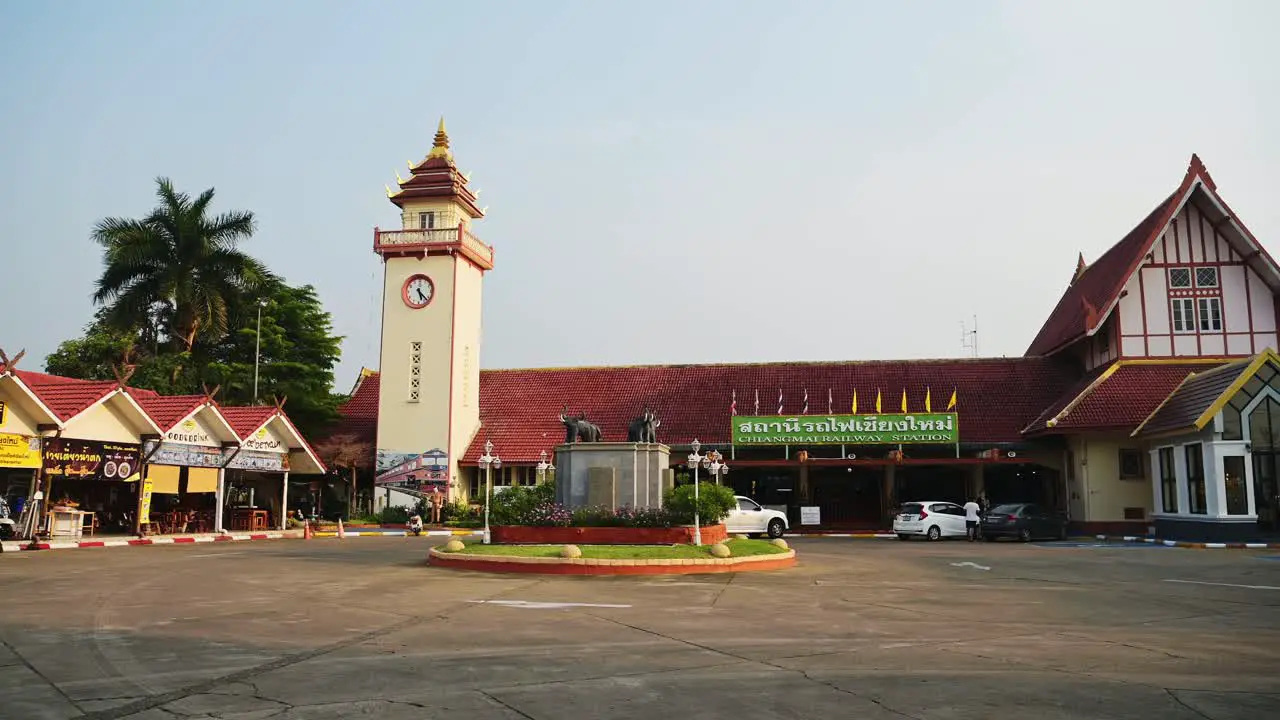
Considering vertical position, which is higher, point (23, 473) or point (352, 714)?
point (23, 473)

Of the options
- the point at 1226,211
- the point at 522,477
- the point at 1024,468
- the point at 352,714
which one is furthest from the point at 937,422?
the point at 352,714

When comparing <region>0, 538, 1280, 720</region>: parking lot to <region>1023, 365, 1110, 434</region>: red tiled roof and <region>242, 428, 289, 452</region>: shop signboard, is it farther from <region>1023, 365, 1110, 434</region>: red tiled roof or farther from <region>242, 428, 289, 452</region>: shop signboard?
<region>1023, 365, 1110, 434</region>: red tiled roof

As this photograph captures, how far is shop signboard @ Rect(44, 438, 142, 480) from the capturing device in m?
24.6

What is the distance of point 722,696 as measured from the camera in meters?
6.84

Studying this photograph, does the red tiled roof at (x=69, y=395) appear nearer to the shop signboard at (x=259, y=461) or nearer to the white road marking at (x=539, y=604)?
the shop signboard at (x=259, y=461)

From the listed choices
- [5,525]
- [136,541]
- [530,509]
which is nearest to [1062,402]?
[530,509]

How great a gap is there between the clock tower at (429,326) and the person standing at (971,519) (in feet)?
64.5

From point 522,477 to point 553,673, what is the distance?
3205 centimetres

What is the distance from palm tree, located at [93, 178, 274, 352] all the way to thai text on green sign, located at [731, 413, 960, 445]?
70.0ft

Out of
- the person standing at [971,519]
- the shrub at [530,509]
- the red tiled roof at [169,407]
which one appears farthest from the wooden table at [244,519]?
the person standing at [971,519]

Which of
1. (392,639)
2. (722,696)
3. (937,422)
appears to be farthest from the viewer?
(937,422)

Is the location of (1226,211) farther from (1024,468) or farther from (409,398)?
(409,398)

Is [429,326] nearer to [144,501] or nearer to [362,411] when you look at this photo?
[362,411]

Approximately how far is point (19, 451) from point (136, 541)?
4.20m
